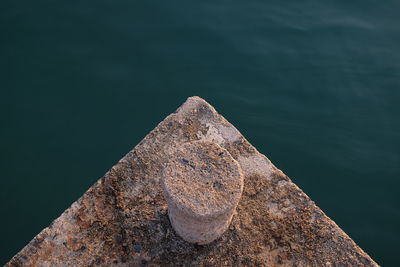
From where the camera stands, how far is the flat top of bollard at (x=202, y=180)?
2670 mm

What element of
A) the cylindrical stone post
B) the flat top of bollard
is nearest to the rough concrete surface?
the cylindrical stone post

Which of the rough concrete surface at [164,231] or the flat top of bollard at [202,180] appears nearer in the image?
the flat top of bollard at [202,180]

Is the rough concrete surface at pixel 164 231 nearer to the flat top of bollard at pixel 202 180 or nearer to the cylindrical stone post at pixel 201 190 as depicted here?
the cylindrical stone post at pixel 201 190

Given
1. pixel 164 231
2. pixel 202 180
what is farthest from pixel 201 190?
pixel 164 231

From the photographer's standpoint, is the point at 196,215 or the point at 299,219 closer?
the point at 196,215

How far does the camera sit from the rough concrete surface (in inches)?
118

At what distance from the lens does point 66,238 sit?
3.04 meters

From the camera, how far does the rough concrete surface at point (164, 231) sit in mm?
2996

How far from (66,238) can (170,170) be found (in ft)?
3.49

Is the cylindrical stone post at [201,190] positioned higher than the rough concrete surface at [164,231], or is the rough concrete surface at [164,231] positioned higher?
the cylindrical stone post at [201,190]

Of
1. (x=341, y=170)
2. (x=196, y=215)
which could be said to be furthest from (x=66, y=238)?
(x=341, y=170)

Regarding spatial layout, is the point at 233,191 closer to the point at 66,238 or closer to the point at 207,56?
the point at 66,238

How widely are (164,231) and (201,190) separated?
0.62 meters

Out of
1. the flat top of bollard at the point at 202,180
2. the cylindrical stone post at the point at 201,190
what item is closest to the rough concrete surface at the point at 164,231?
the cylindrical stone post at the point at 201,190
